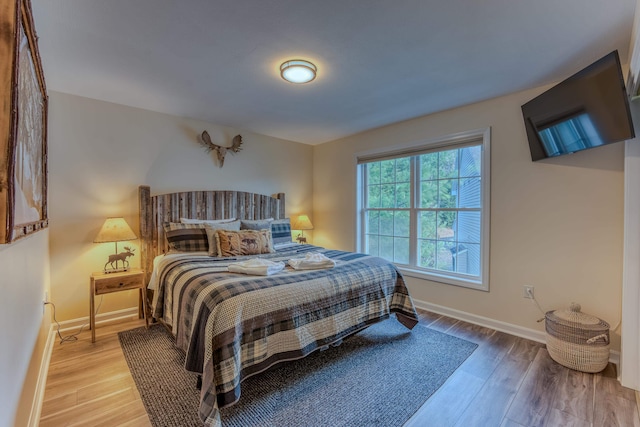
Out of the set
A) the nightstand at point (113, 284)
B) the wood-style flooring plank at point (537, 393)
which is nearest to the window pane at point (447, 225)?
the wood-style flooring plank at point (537, 393)

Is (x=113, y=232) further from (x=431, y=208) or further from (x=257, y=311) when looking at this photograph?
(x=431, y=208)

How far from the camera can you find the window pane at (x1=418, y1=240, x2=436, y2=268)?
11.3ft

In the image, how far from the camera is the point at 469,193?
3.14 m

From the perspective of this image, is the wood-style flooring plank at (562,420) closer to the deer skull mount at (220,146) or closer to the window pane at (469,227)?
the window pane at (469,227)

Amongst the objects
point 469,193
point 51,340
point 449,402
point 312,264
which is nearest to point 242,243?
point 312,264

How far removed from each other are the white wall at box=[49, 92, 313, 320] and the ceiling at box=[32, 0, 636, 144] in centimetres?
25

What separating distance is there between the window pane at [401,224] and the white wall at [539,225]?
2.00 feet

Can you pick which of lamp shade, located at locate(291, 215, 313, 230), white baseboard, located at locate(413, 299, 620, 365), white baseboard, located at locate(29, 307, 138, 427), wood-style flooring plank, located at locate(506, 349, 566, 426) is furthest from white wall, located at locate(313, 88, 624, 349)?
white baseboard, located at locate(29, 307, 138, 427)

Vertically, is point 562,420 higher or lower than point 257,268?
lower

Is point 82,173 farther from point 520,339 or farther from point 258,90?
point 520,339

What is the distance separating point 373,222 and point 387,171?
75cm

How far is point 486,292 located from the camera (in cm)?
295

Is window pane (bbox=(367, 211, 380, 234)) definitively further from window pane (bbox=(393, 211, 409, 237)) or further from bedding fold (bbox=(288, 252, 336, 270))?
bedding fold (bbox=(288, 252, 336, 270))

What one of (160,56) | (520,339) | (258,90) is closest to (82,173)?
(160,56)
